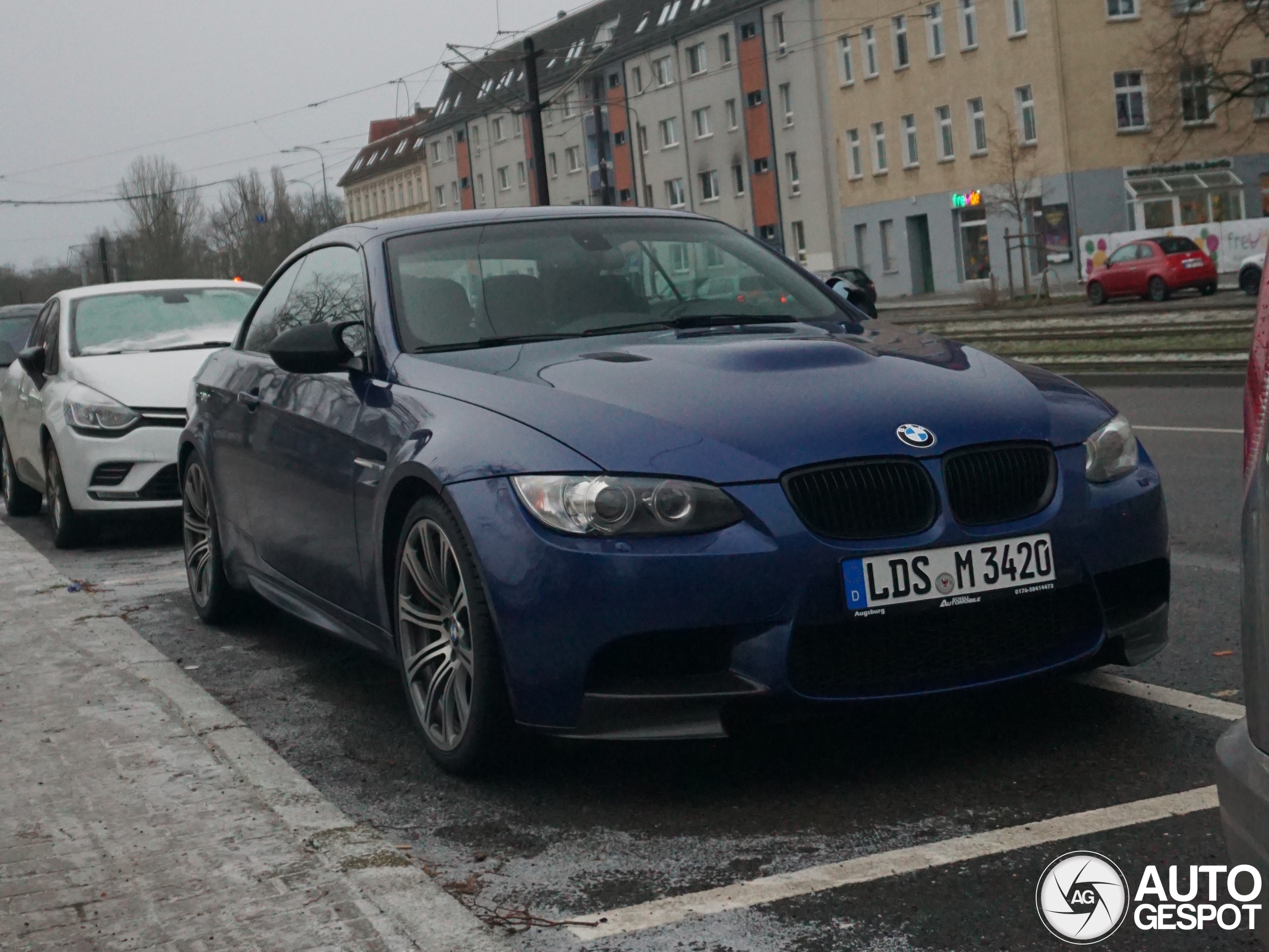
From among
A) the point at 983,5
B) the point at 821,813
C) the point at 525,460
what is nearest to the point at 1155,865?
the point at 821,813

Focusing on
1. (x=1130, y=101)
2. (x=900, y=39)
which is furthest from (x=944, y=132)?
(x=1130, y=101)

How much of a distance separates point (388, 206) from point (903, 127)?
195 feet

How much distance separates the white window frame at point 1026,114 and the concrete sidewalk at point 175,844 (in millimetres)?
47870

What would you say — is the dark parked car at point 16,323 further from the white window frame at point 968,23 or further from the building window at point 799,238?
the building window at point 799,238

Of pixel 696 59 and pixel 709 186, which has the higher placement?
pixel 696 59

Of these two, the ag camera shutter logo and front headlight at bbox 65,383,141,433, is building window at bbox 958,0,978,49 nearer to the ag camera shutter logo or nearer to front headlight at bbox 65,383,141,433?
front headlight at bbox 65,383,141,433

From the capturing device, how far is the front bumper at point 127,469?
984 cm

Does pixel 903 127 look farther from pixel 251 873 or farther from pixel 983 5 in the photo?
pixel 251 873

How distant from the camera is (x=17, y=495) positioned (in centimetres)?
1251

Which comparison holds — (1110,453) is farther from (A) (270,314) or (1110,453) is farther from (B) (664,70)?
(B) (664,70)

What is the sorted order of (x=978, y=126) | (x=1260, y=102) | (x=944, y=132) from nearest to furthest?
(x=1260, y=102) < (x=978, y=126) < (x=944, y=132)

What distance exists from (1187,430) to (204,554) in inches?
320

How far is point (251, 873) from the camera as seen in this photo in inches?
142

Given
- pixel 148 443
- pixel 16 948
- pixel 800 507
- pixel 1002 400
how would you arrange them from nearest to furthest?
pixel 16 948, pixel 800 507, pixel 1002 400, pixel 148 443
